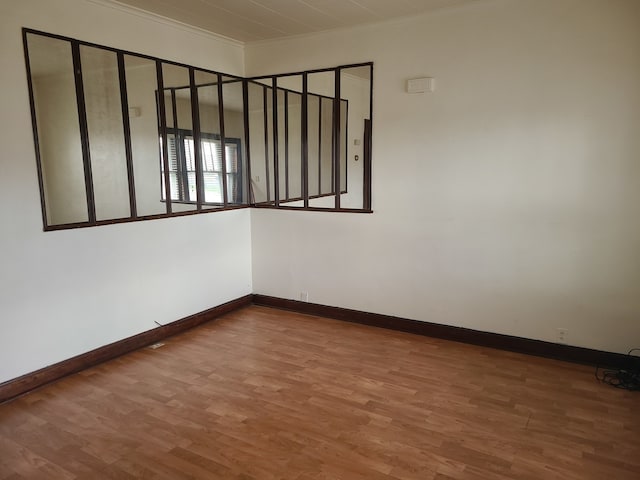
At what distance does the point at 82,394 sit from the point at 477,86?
382 centimetres

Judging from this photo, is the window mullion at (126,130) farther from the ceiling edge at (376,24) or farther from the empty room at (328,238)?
the ceiling edge at (376,24)

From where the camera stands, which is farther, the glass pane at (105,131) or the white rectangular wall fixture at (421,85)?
the white rectangular wall fixture at (421,85)

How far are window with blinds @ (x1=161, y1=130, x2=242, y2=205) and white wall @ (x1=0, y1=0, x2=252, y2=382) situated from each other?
0.81ft

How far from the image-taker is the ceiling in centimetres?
337

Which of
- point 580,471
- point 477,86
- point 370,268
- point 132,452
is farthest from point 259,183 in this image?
point 580,471

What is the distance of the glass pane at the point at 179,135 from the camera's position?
3.85 m

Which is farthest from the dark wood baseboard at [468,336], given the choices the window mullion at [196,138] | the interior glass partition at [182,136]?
the window mullion at [196,138]

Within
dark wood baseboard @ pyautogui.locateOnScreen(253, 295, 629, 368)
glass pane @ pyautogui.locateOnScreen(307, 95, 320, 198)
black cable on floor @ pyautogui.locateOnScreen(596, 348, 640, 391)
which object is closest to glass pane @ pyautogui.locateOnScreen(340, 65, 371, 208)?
glass pane @ pyautogui.locateOnScreen(307, 95, 320, 198)

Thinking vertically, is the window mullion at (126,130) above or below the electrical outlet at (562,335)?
above

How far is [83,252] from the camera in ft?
10.7

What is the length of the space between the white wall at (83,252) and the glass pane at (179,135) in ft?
0.53

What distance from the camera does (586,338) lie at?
3.37 m

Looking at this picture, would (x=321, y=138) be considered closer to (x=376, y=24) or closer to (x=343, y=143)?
(x=343, y=143)

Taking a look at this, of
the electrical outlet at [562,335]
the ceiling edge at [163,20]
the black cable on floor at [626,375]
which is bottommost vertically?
Result: the black cable on floor at [626,375]
